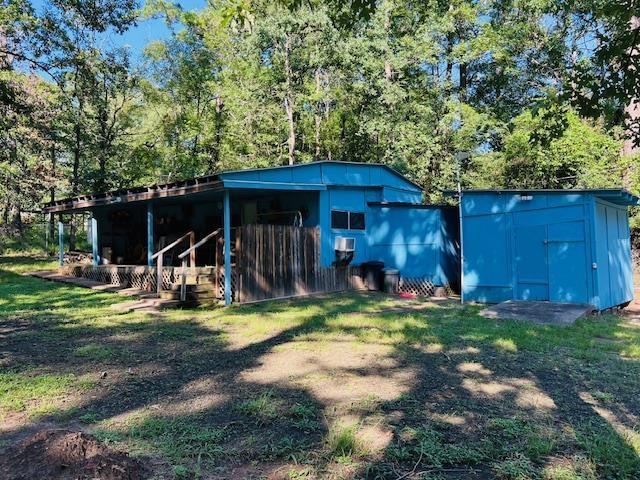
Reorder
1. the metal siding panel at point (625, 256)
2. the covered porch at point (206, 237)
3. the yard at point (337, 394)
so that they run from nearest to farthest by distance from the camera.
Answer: the yard at point (337, 394)
the covered porch at point (206, 237)
the metal siding panel at point (625, 256)

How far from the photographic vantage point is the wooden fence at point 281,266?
10664mm

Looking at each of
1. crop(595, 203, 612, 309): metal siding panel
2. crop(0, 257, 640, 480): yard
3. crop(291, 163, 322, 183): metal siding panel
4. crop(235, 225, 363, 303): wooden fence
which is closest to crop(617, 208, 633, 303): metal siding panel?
crop(595, 203, 612, 309): metal siding panel

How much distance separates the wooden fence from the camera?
35.0 ft

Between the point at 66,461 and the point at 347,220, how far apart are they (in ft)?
38.1

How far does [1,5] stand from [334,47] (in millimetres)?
12428

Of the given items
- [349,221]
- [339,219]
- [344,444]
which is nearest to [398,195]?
[349,221]

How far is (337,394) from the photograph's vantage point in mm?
4383

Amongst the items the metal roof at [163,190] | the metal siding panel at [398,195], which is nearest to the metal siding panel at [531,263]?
the metal siding panel at [398,195]

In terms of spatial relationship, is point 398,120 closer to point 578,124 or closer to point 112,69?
point 578,124

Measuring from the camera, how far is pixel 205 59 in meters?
26.7

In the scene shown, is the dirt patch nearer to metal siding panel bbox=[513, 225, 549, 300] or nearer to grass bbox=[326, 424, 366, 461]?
grass bbox=[326, 424, 366, 461]

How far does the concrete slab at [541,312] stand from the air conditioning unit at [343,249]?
Result: 15.1 ft

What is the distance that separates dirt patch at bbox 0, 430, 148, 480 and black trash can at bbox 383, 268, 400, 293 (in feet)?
36.2

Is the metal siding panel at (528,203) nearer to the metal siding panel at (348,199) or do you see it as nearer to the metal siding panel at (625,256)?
the metal siding panel at (625,256)
